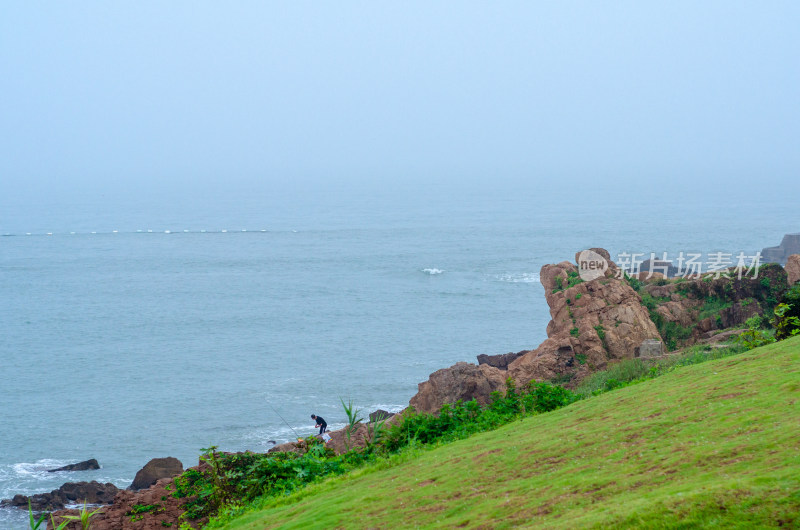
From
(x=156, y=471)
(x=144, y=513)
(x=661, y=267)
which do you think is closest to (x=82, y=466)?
(x=156, y=471)

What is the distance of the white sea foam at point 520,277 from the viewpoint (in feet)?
269

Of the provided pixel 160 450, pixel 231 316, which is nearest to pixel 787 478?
pixel 160 450

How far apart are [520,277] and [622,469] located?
7499cm

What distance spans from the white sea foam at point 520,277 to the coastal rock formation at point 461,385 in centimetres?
5729

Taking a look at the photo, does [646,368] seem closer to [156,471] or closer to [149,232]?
[156,471]

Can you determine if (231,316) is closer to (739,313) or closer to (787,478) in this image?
(739,313)

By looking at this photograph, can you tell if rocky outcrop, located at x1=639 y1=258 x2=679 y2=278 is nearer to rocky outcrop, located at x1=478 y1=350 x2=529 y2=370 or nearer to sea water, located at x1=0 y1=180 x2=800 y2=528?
sea water, located at x1=0 y1=180 x2=800 y2=528

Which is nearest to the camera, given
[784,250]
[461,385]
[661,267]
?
[461,385]

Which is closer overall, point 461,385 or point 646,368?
point 646,368

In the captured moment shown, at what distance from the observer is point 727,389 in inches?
504

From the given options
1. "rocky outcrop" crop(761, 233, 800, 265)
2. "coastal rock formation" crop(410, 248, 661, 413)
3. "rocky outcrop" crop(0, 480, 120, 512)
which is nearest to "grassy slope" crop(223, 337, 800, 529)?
"coastal rock formation" crop(410, 248, 661, 413)

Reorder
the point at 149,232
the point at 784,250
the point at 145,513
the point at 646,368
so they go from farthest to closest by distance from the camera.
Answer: the point at 149,232
the point at 784,250
the point at 646,368
the point at 145,513

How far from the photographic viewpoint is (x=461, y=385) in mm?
24984

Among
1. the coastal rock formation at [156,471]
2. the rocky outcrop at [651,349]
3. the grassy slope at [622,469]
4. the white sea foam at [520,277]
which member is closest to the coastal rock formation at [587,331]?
the rocky outcrop at [651,349]
